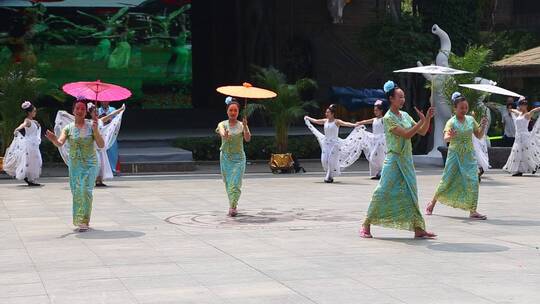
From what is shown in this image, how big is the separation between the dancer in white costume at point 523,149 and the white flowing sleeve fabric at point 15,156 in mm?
9963

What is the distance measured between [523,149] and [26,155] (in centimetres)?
1009

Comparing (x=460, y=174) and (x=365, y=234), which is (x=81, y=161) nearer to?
(x=365, y=234)

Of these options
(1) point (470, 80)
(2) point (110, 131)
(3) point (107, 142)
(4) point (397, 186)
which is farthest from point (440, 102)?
(4) point (397, 186)

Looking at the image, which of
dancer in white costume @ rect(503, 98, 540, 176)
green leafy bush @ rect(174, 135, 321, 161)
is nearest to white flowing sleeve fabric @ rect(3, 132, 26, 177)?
green leafy bush @ rect(174, 135, 321, 161)

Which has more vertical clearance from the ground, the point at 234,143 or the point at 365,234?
the point at 234,143

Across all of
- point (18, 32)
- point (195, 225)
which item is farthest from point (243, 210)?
point (18, 32)

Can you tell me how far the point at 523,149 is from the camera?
19531mm

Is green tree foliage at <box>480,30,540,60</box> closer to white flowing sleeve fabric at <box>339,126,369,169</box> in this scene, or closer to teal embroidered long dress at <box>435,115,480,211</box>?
white flowing sleeve fabric at <box>339,126,369,169</box>

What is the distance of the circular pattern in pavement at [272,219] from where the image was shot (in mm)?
11672

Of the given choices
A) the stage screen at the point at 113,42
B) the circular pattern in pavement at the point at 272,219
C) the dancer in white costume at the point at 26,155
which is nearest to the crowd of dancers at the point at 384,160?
the dancer in white costume at the point at 26,155

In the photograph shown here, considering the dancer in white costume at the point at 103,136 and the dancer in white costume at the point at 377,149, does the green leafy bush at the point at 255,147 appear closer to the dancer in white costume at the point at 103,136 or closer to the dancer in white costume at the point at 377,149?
the dancer in white costume at the point at 377,149

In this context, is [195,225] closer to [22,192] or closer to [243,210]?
[243,210]

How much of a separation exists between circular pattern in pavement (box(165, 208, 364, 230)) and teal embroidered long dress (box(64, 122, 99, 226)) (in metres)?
1.28

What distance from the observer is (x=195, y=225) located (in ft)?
38.5
